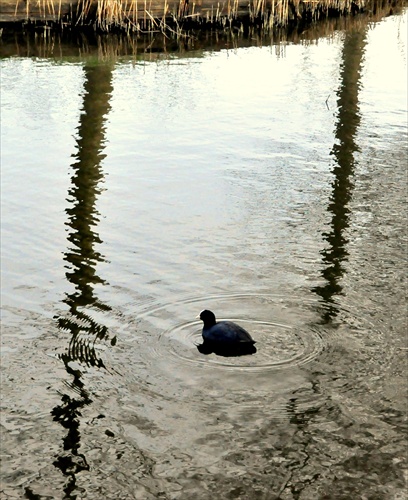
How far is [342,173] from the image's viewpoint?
1095 cm

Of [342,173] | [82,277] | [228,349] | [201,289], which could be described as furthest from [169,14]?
[228,349]

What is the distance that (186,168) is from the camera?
1112 centimetres

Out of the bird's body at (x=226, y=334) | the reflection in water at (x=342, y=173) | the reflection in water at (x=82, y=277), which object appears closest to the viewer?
the reflection in water at (x=82, y=277)

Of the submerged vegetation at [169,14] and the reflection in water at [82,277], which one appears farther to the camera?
the submerged vegetation at [169,14]

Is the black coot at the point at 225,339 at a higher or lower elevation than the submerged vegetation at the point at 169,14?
lower

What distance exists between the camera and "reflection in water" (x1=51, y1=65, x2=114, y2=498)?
589cm

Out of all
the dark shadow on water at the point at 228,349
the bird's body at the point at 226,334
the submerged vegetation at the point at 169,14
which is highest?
the submerged vegetation at the point at 169,14

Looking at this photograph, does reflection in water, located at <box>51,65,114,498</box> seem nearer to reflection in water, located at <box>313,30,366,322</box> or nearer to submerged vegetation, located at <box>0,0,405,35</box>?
reflection in water, located at <box>313,30,366,322</box>

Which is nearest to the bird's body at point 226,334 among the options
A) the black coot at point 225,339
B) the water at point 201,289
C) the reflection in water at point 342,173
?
the black coot at point 225,339

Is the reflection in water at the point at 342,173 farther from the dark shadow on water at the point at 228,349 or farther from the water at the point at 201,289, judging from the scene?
the dark shadow on water at the point at 228,349

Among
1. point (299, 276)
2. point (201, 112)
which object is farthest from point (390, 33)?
point (299, 276)

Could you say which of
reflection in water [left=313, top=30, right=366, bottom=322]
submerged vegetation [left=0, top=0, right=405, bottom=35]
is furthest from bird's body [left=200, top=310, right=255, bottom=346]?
submerged vegetation [left=0, top=0, right=405, bottom=35]

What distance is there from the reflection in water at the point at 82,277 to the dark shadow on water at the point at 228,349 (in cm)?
72

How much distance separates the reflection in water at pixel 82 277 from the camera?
232 inches
